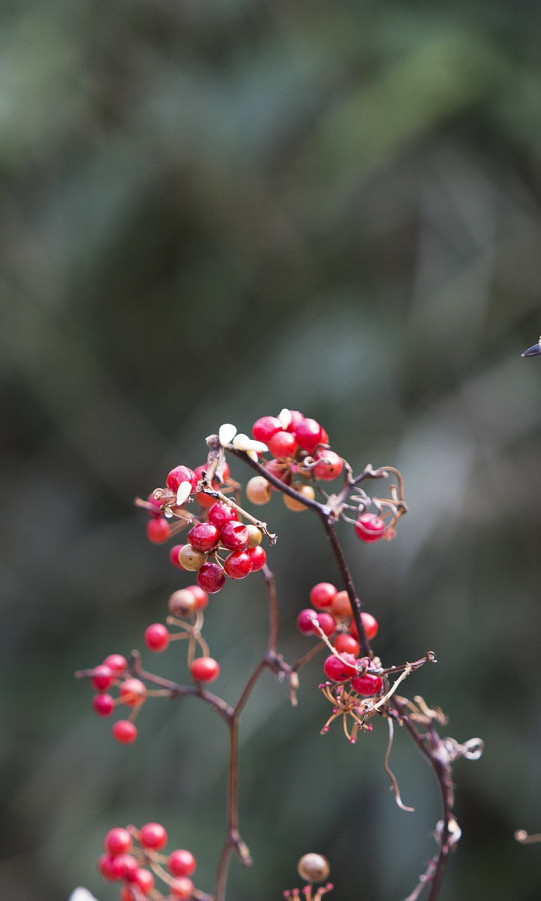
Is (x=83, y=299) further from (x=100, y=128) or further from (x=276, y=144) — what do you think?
(x=276, y=144)

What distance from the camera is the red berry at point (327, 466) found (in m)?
0.27

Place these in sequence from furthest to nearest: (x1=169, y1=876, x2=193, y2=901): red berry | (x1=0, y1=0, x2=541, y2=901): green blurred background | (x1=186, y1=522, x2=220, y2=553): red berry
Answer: (x1=0, y1=0, x2=541, y2=901): green blurred background → (x1=169, y1=876, x2=193, y2=901): red berry → (x1=186, y1=522, x2=220, y2=553): red berry

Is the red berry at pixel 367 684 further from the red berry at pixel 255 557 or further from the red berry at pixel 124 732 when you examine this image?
the red berry at pixel 124 732

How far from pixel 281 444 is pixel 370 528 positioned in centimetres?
4

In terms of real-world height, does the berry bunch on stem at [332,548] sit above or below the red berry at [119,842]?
above

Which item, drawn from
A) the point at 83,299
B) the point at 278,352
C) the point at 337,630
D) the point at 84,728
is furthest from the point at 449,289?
the point at 337,630

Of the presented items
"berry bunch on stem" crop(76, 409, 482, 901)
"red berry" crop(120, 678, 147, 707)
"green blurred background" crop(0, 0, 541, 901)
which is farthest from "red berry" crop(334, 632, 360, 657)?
"green blurred background" crop(0, 0, 541, 901)

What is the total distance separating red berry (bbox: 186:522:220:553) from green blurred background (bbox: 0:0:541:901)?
0.76 m

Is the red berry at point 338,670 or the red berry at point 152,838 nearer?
the red berry at point 338,670

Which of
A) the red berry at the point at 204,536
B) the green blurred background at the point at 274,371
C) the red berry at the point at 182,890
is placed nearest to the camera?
the red berry at the point at 204,536

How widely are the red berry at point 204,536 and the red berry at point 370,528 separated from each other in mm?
55

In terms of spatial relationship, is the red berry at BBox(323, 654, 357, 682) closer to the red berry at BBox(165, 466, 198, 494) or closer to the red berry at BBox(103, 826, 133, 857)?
the red berry at BBox(165, 466, 198, 494)

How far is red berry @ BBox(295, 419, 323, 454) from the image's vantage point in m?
0.27

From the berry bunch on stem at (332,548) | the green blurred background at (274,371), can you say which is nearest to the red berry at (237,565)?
the berry bunch on stem at (332,548)
